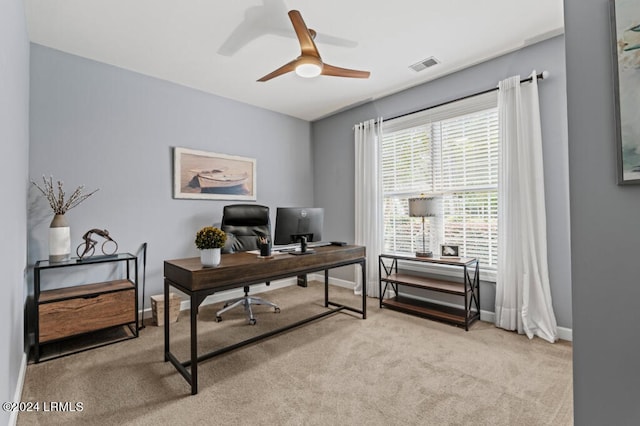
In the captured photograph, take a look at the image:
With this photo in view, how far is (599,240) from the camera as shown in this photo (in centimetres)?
104

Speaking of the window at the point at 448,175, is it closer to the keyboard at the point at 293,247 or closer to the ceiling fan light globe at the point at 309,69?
the keyboard at the point at 293,247

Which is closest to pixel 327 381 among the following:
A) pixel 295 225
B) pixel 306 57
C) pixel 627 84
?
pixel 295 225

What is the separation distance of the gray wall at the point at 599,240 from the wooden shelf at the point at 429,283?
75.7 inches

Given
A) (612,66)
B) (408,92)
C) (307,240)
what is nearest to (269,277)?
(307,240)

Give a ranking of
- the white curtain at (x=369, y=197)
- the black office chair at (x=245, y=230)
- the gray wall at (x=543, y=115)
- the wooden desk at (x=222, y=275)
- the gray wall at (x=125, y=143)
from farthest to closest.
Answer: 1. the white curtain at (x=369, y=197)
2. the black office chair at (x=245, y=230)
3. the gray wall at (x=125, y=143)
4. the gray wall at (x=543, y=115)
5. the wooden desk at (x=222, y=275)

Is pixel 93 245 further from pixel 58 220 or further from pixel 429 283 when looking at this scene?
pixel 429 283

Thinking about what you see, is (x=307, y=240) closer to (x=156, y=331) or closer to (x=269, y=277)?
(x=269, y=277)

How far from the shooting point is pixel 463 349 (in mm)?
2455

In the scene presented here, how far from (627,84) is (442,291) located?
7.86ft

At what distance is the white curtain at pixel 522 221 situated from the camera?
265cm

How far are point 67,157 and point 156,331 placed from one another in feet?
6.19

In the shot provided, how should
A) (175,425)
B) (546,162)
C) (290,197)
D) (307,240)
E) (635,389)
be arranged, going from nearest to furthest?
(635,389), (175,425), (546,162), (307,240), (290,197)

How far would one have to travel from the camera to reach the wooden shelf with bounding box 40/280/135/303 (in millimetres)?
2424

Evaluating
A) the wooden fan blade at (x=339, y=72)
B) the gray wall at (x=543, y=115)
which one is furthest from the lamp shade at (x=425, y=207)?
the wooden fan blade at (x=339, y=72)
